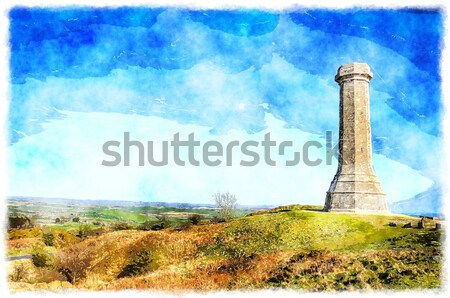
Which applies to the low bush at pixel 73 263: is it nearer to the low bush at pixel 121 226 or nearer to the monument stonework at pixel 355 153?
the low bush at pixel 121 226


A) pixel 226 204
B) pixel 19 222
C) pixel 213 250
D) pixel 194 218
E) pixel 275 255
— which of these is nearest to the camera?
pixel 275 255

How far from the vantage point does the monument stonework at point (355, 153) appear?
21234mm

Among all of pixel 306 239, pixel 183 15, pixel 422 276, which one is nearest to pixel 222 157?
pixel 306 239

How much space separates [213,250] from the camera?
17.7 meters

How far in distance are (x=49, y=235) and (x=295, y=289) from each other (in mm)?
11640

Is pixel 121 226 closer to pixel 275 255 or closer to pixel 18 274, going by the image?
pixel 18 274

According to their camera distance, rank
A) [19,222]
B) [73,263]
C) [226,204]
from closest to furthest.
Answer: [73,263] → [19,222] → [226,204]

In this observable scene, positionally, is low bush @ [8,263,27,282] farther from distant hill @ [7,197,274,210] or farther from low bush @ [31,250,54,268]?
distant hill @ [7,197,274,210]

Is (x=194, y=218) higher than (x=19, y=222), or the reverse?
(x=19, y=222)

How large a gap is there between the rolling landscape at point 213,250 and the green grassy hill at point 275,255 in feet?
0.13

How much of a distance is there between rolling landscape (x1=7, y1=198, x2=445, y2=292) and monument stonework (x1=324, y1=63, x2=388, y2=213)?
1.35 metres

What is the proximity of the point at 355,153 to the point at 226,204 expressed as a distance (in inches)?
310

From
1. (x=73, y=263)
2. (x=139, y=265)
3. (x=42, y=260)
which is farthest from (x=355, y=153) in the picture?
(x=42, y=260)

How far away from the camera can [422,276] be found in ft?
46.6
